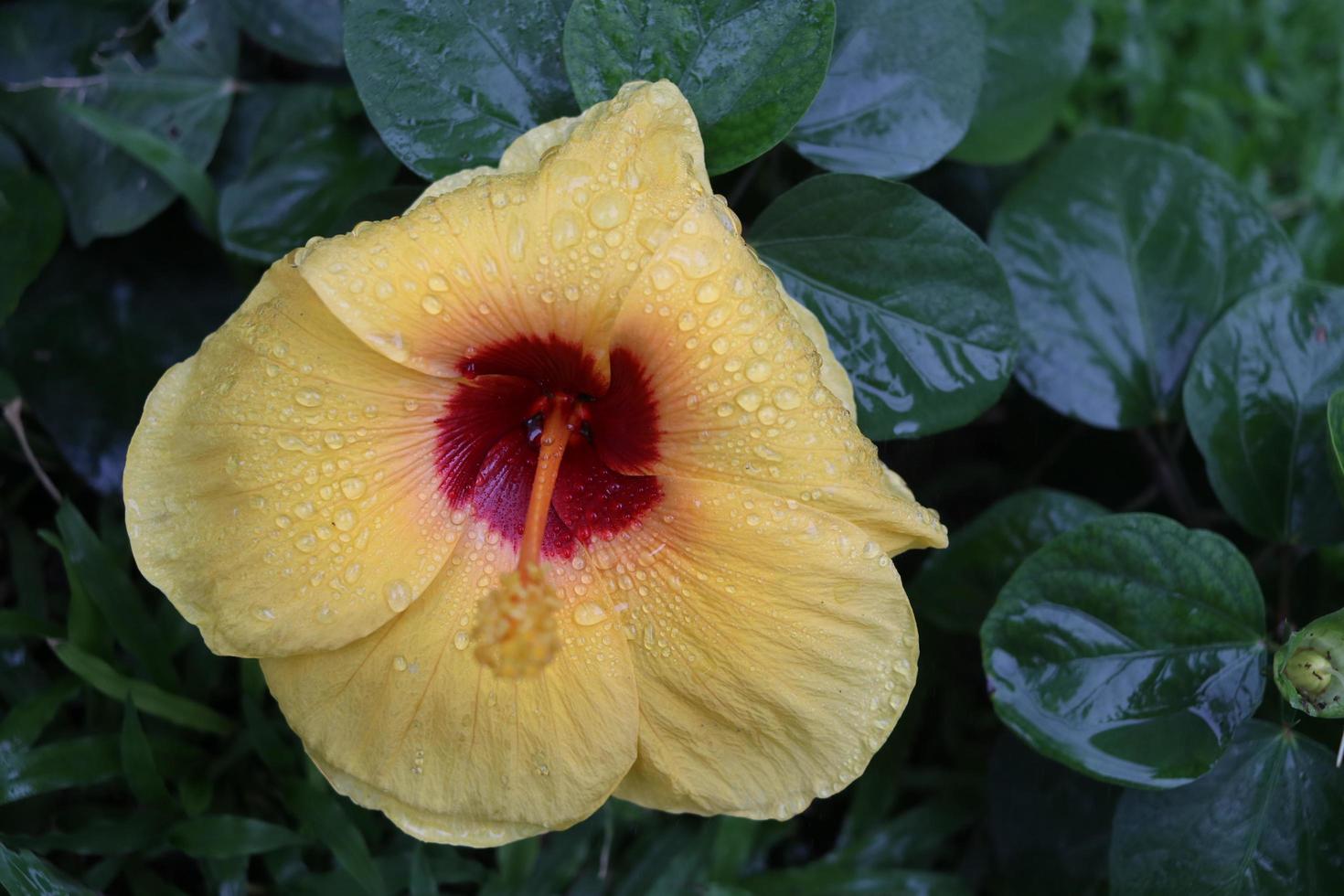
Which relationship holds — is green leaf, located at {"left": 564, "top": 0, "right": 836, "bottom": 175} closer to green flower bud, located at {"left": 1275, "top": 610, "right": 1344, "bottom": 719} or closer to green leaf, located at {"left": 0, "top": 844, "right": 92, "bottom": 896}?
green flower bud, located at {"left": 1275, "top": 610, "right": 1344, "bottom": 719}

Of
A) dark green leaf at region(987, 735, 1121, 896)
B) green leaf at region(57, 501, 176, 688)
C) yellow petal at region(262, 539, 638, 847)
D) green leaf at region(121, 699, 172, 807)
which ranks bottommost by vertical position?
dark green leaf at region(987, 735, 1121, 896)

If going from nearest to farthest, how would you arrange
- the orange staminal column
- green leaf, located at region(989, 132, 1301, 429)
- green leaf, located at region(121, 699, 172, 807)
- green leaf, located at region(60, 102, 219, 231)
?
the orange staminal column, green leaf, located at region(121, 699, 172, 807), green leaf, located at region(60, 102, 219, 231), green leaf, located at region(989, 132, 1301, 429)

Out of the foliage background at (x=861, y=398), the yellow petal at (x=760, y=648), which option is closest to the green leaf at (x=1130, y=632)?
the foliage background at (x=861, y=398)

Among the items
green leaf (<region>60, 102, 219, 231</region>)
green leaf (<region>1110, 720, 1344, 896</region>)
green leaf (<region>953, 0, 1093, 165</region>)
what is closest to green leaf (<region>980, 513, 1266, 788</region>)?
green leaf (<region>1110, 720, 1344, 896</region>)

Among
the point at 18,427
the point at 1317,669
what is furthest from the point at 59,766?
the point at 1317,669

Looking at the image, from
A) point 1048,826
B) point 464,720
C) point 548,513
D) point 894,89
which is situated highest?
point 894,89

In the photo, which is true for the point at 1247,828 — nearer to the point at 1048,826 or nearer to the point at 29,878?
the point at 1048,826
